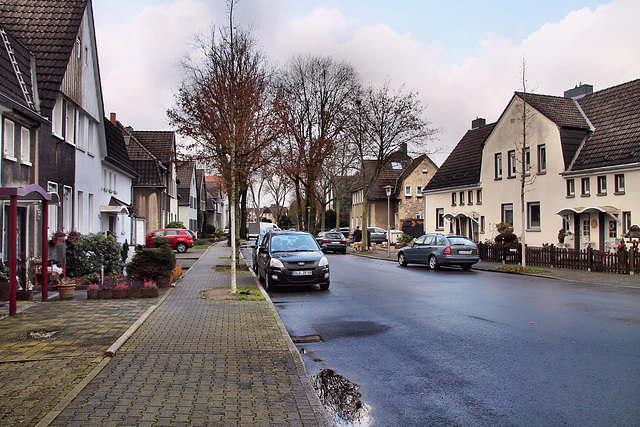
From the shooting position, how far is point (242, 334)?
314 inches

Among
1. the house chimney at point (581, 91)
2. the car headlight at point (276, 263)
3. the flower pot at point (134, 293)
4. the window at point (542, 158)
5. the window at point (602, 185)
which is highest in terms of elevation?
the house chimney at point (581, 91)

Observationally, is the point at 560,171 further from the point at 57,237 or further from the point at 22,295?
the point at 22,295

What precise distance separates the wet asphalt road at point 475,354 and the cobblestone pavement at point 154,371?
568 millimetres

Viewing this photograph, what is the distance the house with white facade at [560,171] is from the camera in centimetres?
2278

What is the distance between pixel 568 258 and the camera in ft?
68.2

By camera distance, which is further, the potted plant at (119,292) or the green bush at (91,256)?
the green bush at (91,256)

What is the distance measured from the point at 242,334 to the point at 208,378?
2368 millimetres

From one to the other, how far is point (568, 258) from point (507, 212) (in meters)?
10.7

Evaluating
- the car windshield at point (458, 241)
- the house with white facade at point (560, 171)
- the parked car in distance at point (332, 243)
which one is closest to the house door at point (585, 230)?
the house with white facade at point (560, 171)

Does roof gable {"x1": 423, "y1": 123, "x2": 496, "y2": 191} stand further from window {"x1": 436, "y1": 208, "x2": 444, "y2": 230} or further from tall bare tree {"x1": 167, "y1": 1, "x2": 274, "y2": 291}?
tall bare tree {"x1": 167, "y1": 1, "x2": 274, "y2": 291}

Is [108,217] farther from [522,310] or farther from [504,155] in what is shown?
[504,155]

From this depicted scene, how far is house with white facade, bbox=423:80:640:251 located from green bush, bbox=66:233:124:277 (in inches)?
588

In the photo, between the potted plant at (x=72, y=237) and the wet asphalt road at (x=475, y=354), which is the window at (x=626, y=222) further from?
the potted plant at (x=72, y=237)

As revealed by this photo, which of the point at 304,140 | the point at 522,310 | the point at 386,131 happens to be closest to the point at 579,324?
the point at 522,310
